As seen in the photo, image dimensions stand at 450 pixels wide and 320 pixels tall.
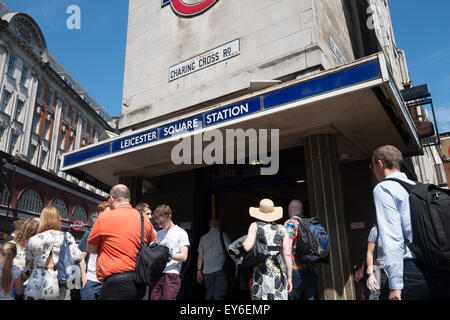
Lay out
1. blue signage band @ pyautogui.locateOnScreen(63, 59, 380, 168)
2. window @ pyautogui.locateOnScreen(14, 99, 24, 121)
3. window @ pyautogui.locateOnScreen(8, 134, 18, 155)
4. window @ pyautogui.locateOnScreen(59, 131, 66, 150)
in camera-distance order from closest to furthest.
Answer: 1. blue signage band @ pyautogui.locateOnScreen(63, 59, 380, 168)
2. window @ pyautogui.locateOnScreen(8, 134, 18, 155)
3. window @ pyautogui.locateOnScreen(14, 99, 24, 121)
4. window @ pyautogui.locateOnScreen(59, 131, 66, 150)

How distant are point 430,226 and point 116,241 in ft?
9.46

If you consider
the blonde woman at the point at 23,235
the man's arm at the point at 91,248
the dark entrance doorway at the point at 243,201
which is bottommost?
the man's arm at the point at 91,248

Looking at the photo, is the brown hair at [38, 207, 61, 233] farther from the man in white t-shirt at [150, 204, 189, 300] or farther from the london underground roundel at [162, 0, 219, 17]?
the london underground roundel at [162, 0, 219, 17]

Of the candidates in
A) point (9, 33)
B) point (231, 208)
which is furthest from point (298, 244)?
point (9, 33)

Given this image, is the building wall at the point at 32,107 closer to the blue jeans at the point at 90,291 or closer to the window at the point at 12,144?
the window at the point at 12,144

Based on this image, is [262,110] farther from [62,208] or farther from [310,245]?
[62,208]

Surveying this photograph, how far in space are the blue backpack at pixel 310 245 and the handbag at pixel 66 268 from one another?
3009 mm

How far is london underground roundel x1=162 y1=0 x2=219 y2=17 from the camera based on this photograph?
9.92m

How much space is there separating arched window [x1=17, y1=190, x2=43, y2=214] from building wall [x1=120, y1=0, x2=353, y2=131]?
20.7m

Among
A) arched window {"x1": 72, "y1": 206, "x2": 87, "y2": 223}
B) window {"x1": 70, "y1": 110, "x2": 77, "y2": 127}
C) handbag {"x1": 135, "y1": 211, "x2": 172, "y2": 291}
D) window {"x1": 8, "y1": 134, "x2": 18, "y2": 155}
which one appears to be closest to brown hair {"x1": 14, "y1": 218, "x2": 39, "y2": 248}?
handbag {"x1": 135, "y1": 211, "x2": 172, "y2": 291}

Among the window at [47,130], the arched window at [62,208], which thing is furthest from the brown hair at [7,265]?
the window at [47,130]

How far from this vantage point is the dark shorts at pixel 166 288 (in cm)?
508

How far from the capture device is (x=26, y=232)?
4.50m
